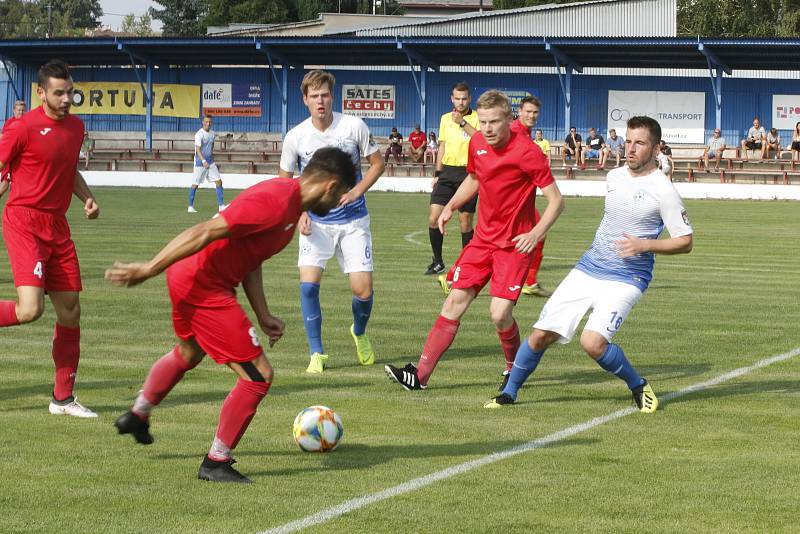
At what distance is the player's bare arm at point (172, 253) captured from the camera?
18.6 feet

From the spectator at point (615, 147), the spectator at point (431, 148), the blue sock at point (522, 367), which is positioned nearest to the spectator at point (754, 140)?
the spectator at point (615, 147)

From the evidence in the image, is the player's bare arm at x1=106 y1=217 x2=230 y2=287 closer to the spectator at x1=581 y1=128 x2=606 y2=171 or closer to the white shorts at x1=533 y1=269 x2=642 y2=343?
the white shorts at x1=533 y1=269 x2=642 y2=343

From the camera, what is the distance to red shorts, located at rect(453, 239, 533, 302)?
8766 mm

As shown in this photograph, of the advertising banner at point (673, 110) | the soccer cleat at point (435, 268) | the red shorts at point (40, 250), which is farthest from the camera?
the advertising banner at point (673, 110)

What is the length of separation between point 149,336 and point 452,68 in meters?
47.3

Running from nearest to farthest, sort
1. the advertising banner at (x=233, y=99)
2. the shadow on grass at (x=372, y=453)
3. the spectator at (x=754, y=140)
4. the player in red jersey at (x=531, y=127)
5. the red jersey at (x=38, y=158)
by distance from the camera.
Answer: the shadow on grass at (x=372, y=453)
the red jersey at (x=38, y=158)
the player in red jersey at (x=531, y=127)
the spectator at (x=754, y=140)
the advertising banner at (x=233, y=99)

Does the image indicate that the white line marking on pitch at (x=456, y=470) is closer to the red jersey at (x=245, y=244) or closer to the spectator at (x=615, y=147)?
the red jersey at (x=245, y=244)

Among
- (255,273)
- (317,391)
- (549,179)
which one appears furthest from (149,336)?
(255,273)

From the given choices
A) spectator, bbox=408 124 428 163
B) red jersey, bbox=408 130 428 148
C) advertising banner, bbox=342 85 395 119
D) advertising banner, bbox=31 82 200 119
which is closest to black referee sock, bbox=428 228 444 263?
spectator, bbox=408 124 428 163

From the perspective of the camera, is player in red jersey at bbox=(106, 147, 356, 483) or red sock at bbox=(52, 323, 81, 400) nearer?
player in red jersey at bbox=(106, 147, 356, 483)

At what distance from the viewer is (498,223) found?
8.86m

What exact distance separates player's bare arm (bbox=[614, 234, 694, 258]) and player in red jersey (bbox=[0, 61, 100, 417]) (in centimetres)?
347

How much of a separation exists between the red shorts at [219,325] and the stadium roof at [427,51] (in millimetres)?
45816

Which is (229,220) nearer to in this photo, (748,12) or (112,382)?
(112,382)
